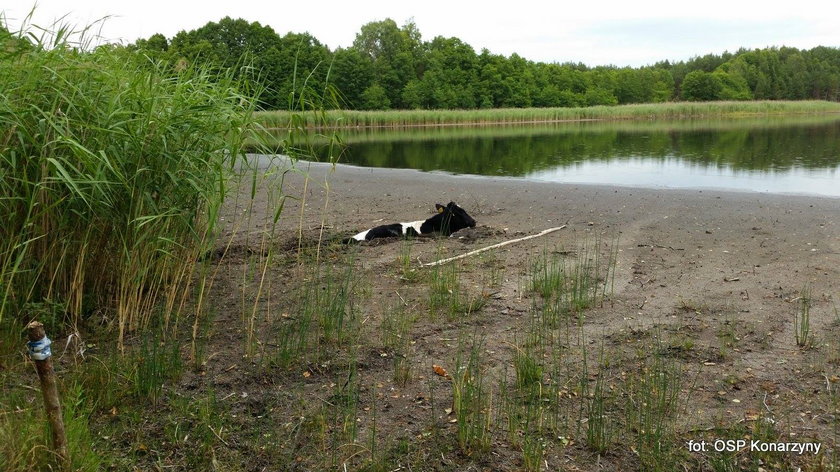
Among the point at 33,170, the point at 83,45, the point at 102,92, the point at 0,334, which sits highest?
the point at 83,45

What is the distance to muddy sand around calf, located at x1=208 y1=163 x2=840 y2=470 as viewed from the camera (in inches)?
127

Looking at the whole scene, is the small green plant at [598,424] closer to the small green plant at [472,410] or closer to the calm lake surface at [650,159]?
the small green plant at [472,410]

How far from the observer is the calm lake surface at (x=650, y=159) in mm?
12719

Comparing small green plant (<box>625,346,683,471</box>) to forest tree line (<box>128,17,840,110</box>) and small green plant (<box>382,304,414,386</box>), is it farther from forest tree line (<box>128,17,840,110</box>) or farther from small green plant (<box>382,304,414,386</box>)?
forest tree line (<box>128,17,840,110</box>)

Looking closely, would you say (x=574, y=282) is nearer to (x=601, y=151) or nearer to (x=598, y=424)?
(x=598, y=424)

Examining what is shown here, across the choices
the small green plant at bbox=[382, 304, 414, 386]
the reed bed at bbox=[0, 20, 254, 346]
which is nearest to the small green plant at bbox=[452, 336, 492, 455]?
the small green plant at bbox=[382, 304, 414, 386]

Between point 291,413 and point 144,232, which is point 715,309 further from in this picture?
point 144,232

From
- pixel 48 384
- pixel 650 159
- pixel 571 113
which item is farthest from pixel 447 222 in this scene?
pixel 571 113

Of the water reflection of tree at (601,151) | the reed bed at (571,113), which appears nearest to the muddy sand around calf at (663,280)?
the water reflection of tree at (601,151)

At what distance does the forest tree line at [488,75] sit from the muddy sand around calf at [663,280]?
4096 centimetres

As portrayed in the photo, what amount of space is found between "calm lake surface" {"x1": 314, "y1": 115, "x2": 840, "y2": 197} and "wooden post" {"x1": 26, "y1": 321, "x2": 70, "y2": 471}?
871 cm

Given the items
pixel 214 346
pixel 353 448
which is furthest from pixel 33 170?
pixel 353 448

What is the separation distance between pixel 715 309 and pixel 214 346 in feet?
10.6

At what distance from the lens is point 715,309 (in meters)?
4.35
